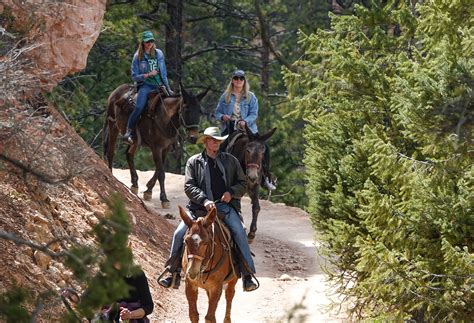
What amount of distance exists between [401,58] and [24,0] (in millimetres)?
4367

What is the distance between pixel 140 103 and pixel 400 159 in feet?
29.3

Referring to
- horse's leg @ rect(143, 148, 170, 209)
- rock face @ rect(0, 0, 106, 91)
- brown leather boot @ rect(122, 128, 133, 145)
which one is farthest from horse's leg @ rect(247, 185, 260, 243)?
rock face @ rect(0, 0, 106, 91)

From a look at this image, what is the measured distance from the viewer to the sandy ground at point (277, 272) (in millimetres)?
14766

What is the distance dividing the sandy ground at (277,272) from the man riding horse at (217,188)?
91 cm

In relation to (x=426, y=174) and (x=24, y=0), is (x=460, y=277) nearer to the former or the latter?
(x=426, y=174)

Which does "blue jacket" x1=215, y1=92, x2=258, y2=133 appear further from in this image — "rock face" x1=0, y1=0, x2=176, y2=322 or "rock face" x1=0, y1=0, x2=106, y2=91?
"rock face" x1=0, y1=0, x2=106, y2=91

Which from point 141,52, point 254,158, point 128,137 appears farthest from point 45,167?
point 128,137

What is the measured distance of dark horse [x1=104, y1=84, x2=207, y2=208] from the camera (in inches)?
765

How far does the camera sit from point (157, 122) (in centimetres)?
2009

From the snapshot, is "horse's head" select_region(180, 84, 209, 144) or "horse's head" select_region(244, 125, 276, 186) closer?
"horse's head" select_region(244, 125, 276, 186)

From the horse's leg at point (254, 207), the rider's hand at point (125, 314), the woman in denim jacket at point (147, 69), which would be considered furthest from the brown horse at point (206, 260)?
the woman in denim jacket at point (147, 69)

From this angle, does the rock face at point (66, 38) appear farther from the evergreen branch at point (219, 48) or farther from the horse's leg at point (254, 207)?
the evergreen branch at point (219, 48)

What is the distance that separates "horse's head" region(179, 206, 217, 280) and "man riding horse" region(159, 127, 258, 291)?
0.72 meters

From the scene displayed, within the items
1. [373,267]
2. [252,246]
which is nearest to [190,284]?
[373,267]
